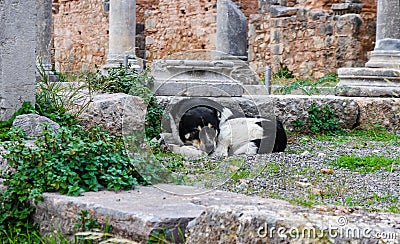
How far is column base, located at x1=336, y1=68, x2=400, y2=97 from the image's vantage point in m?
8.68

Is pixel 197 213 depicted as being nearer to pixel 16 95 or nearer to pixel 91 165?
pixel 91 165

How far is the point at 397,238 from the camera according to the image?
235 centimetres

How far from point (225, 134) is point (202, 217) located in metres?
3.62

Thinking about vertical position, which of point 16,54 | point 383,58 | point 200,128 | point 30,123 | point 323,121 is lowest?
point 323,121

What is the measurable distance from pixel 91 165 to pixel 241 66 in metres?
6.55

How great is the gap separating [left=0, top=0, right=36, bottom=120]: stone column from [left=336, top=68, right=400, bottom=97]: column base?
15.3 feet

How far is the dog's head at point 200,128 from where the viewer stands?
21.2ft

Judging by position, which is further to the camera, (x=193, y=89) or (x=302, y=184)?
(x=193, y=89)

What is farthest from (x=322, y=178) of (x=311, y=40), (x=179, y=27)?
(x=179, y=27)

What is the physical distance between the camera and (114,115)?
20.0 ft

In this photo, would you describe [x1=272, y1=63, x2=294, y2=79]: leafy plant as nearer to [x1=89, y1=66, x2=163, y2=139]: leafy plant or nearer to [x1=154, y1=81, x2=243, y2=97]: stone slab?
[x1=154, y1=81, x2=243, y2=97]: stone slab

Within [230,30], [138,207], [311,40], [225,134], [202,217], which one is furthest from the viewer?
[311,40]

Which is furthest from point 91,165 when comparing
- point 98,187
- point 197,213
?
point 197,213

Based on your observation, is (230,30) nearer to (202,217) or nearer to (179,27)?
(179,27)
